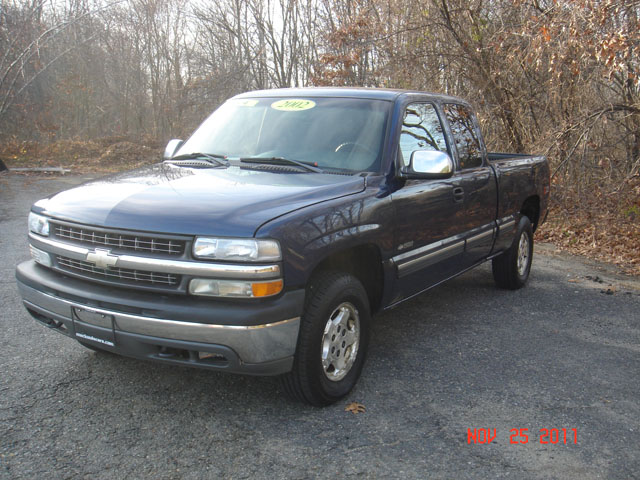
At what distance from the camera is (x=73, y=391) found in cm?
363

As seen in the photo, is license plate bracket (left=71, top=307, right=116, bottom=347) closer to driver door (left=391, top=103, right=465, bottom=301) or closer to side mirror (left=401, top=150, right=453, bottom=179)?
driver door (left=391, top=103, right=465, bottom=301)

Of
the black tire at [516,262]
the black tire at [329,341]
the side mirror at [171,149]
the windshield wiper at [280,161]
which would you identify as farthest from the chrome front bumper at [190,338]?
the black tire at [516,262]

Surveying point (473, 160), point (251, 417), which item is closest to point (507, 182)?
point (473, 160)

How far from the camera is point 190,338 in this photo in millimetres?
2967

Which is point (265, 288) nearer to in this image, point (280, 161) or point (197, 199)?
point (197, 199)

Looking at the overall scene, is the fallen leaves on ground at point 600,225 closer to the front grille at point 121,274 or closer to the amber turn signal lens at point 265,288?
the amber turn signal lens at point 265,288

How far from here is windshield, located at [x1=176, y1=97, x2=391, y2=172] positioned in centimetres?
413

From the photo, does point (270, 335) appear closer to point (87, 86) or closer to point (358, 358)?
point (358, 358)

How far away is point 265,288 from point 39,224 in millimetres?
1570

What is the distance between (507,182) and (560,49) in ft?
8.20

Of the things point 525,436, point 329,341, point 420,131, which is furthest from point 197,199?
point 525,436

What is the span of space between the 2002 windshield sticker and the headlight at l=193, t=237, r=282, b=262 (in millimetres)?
1474

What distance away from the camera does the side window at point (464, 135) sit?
17.0ft

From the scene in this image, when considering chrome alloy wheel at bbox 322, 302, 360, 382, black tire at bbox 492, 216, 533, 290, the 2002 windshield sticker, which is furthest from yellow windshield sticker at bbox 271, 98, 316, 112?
black tire at bbox 492, 216, 533, 290
